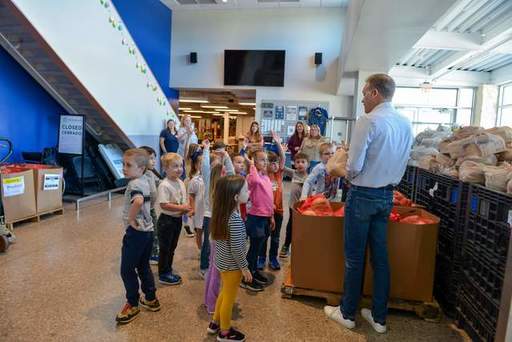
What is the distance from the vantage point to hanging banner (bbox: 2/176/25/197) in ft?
13.4

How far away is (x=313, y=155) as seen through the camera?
16.1 ft

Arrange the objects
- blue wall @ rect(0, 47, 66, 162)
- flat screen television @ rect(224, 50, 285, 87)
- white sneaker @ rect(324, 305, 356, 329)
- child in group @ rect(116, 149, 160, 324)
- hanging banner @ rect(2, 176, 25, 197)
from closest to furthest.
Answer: child in group @ rect(116, 149, 160, 324)
white sneaker @ rect(324, 305, 356, 329)
hanging banner @ rect(2, 176, 25, 197)
blue wall @ rect(0, 47, 66, 162)
flat screen television @ rect(224, 50, 285, 87)

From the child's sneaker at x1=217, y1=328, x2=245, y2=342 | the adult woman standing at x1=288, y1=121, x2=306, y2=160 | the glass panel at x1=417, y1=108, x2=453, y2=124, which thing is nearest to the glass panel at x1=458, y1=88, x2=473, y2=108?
the glass panel at x1=417, y1=108, x2=453, y2=124

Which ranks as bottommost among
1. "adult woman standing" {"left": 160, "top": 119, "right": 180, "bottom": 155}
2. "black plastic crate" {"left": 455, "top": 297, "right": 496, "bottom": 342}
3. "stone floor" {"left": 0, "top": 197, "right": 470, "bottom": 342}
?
"stone floor" {"left": 0, "top": 197, "right": 470, "bottom": 342}

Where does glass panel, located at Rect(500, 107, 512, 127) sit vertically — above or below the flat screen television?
below

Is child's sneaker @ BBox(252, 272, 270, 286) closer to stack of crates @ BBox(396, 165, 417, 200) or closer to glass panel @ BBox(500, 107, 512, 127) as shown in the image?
stack of crates @ BBox(396, 165, 417, 200)

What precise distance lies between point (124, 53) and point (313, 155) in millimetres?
4058

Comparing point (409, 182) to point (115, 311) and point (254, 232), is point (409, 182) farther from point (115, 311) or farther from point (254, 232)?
point (115, 311)

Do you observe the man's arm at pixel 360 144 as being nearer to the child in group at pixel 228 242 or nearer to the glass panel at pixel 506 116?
the child in group at pixel 228 242

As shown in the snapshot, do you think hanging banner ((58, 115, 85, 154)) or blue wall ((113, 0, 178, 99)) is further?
blue wall ((113, 0, 178, 99))

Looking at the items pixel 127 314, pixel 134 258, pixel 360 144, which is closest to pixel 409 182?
pixel 360 144

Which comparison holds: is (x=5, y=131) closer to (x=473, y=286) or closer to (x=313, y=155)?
(x=313, y=155)

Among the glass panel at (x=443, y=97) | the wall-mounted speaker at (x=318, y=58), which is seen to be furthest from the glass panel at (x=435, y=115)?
the wall-mounted speaker at (x=318, y=58)

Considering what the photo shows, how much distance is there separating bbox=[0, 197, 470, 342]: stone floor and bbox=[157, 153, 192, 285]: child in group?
0.16 metres
